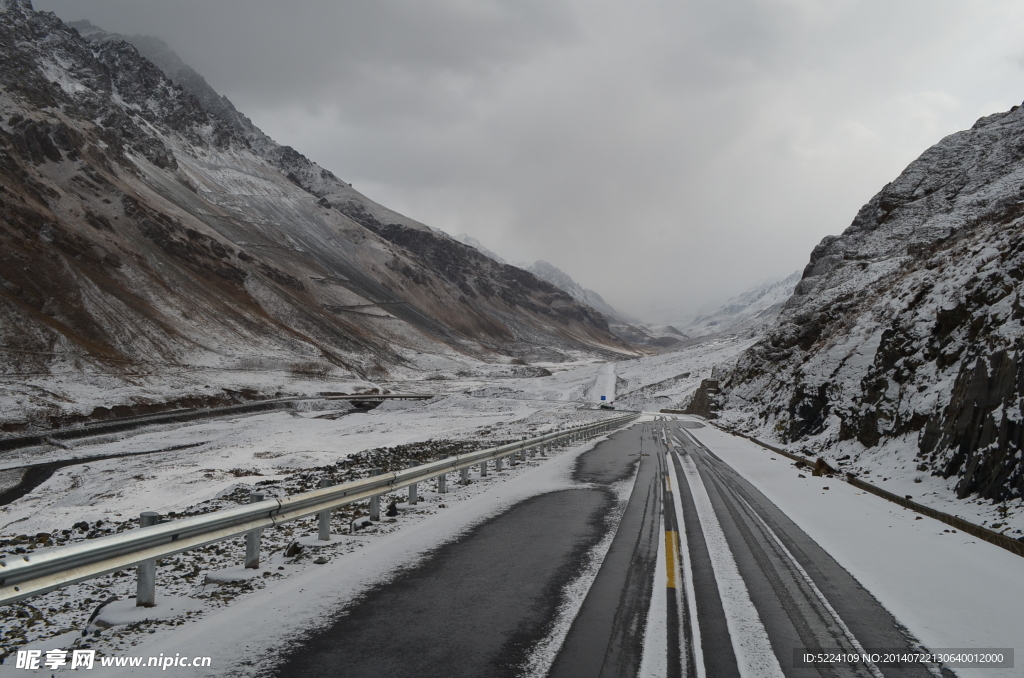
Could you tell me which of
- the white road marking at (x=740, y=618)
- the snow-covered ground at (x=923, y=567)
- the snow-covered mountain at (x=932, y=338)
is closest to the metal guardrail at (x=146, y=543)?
the white road marking at (x=740, y=618)

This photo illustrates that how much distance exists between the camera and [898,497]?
11.3m

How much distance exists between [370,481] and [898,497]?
10.00m

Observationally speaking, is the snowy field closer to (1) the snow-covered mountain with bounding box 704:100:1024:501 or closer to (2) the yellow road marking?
(1) the snow-covered mountain with bounding box 704:100:1024:501

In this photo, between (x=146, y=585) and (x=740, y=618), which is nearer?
(x=146, y=585)

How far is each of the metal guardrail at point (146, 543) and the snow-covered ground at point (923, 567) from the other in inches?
255

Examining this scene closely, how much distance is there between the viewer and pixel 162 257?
9450 centimetres

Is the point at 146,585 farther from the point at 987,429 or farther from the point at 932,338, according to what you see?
the point at 932,338

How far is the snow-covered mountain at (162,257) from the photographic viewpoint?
212 ft

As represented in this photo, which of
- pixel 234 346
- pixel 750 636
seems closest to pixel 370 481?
pixel 750 636

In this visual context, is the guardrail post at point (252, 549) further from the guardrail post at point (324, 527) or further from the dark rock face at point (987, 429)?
the dark rock face at point (987, 429)

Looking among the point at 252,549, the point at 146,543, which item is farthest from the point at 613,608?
the point at 146,543

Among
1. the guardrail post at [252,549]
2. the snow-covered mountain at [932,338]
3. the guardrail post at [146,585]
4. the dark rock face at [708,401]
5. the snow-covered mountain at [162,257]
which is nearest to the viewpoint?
the guardrail post at [146,585]

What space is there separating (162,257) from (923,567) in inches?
4261

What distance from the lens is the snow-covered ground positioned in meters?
5.18
